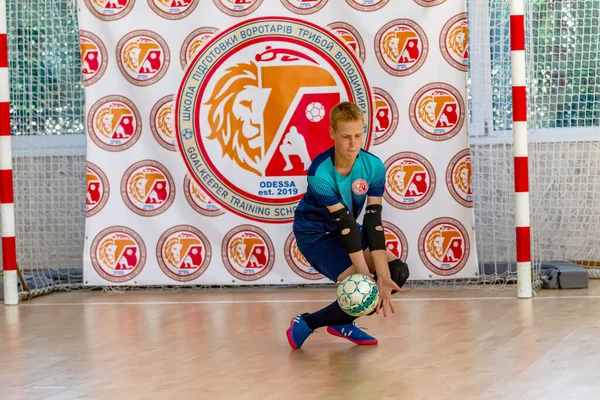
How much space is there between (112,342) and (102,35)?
2.48 meters

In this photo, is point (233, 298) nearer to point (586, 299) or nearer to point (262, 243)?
point (262, 243)

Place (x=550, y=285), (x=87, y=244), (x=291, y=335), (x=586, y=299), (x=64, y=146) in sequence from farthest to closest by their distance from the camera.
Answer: (x=64, y=146)
(x=87, y=244)
(x=550, y=285)
(x=586, y=299)
(x=291, y=335)

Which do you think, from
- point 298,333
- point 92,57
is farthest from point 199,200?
point 298,333

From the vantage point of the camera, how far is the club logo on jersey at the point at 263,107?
6.08m

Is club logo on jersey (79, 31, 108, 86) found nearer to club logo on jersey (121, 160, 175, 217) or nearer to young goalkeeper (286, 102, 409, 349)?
club logo on jersey (121, 160, 175, 217)

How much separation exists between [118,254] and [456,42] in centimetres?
267

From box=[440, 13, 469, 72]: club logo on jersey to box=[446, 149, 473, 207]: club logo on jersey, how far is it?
0.58 metres

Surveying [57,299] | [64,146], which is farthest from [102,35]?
[57,299]

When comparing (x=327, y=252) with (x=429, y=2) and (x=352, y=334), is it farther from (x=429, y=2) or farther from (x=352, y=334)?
(x=429, y=2)

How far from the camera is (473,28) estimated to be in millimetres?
6238

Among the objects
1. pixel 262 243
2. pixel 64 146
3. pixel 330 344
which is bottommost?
pixel 330 344

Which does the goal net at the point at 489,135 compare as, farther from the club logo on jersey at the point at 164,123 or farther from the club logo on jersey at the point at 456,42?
the club logo on jersey at the point at 164,123

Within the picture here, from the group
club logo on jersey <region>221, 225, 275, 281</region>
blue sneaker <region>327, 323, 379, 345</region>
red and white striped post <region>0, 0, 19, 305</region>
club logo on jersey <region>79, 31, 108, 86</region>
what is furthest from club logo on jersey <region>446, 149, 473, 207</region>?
red and white striped post <region>0, 0, 19, 305</region>

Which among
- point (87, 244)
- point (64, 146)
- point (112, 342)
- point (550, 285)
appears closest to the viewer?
point (112, 342)
